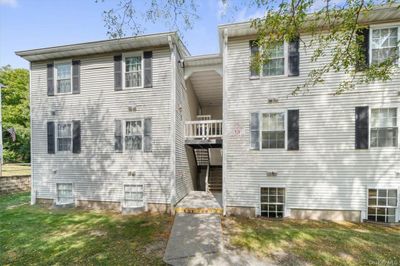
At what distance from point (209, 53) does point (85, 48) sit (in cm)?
533

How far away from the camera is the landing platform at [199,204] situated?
802 centimetres

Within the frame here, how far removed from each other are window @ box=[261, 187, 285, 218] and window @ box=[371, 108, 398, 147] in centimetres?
362

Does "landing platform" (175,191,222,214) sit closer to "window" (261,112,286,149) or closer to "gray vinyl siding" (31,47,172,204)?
"gray vinyl siding" (31,47,172,204)

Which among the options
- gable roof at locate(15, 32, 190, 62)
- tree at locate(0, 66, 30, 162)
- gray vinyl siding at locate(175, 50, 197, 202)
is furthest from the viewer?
tree at locate(0, 66, 30, 162)

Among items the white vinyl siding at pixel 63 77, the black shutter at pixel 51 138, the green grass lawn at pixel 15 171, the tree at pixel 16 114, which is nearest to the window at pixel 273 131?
the white vinyl siding at pixel 63 77

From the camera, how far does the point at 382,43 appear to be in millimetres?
7039

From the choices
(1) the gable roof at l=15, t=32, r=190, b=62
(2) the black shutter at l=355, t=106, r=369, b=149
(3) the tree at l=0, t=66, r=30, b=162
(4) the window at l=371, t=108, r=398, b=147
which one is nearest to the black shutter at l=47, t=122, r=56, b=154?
(1) the gable roof at l=15, t=32, r=190, b=62

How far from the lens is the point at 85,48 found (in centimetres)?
879

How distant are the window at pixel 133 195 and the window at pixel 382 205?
8566mm

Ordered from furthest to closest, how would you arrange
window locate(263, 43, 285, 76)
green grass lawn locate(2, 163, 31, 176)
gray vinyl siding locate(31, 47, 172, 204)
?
green grass lawn locate(2, 163, 31, 176) < gray vinyl siding locate(31, 47, 172, 204) < window locate(263, 43, 285, 76)

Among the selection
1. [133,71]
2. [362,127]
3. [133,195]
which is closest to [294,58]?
[362,127]

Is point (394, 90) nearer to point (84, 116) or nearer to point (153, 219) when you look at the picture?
point (153, 219)

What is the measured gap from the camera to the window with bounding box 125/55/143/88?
875 cm

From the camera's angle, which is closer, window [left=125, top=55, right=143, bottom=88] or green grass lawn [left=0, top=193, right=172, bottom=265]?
green grass lawn [left=0, top=193, right=172, bottom=265]
